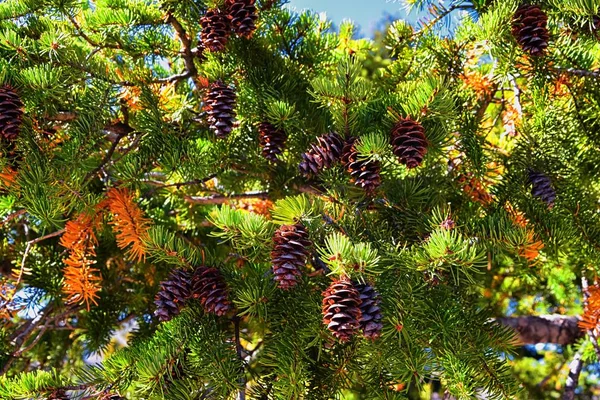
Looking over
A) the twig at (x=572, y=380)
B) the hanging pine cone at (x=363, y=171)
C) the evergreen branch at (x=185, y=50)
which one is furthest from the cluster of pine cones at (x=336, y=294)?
the twig at (x=572, y=380)

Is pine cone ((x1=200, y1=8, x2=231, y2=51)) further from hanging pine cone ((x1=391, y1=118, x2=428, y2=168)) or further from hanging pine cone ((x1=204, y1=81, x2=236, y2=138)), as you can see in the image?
hanging pine cone ((x1=391, y1=118, x2=428, y2=168))

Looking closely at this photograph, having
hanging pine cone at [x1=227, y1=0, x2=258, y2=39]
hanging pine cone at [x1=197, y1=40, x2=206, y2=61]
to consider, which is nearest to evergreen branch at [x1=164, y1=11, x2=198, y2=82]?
hanging pine cone at [x1=197, y1=40, x2=206, y2=61]

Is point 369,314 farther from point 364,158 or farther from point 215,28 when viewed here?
point 215,28

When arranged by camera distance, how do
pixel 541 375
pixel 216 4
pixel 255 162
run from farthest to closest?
pixel 541 375, pixel 255 162, pixel 216 4

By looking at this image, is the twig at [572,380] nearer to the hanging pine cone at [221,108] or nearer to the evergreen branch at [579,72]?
the evergreen branch at [579,72]

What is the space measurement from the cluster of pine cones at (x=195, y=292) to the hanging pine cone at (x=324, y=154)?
16 centimetres

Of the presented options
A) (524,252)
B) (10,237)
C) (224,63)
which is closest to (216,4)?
(224,63)

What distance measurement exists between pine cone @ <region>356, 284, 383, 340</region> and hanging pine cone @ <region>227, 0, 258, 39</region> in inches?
15.6

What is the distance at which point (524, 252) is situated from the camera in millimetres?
685

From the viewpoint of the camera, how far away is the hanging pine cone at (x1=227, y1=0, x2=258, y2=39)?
0.82m

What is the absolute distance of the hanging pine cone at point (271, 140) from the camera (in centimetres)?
83

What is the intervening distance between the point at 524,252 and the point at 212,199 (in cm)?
57

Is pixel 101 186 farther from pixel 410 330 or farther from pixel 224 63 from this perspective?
pixel 410 330

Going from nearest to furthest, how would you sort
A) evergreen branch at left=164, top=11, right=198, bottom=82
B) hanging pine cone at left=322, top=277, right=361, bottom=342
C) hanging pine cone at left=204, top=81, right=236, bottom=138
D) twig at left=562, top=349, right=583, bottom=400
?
hanging pine cone at left=322, top=277, right=361, bottom=342 → hanging pine cone at left=204, top=81, right=236, bottom=138 → evergreen branch at left=164, top=11, right=198, bottom=82 → twig at left=562, top=349, right=583, bottom=400
